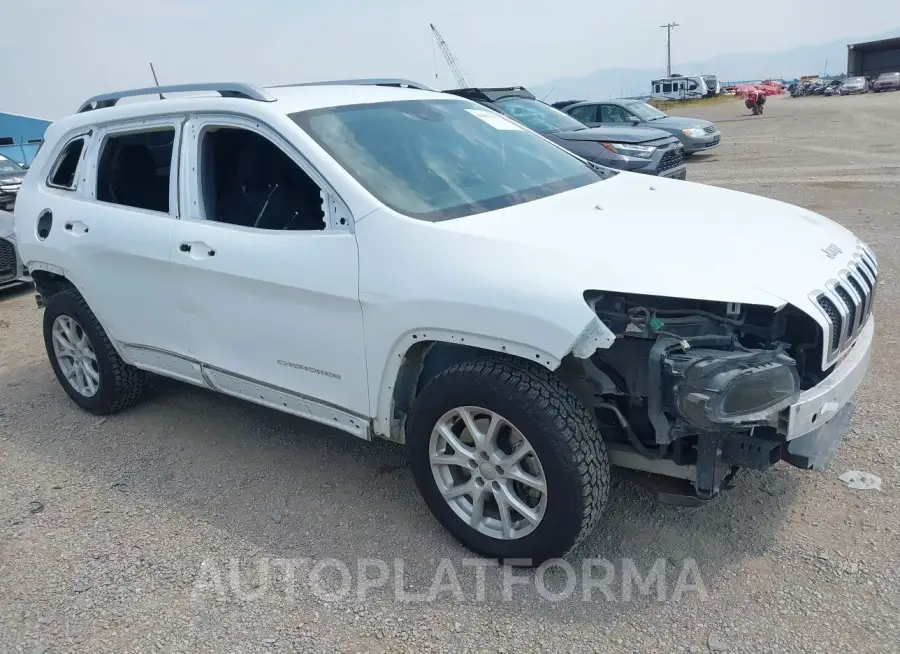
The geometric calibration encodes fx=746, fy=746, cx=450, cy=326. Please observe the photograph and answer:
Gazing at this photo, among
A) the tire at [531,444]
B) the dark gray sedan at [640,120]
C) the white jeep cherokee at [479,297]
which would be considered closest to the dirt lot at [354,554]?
the tire at [531,444]

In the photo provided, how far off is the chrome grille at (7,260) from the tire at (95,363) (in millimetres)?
3942

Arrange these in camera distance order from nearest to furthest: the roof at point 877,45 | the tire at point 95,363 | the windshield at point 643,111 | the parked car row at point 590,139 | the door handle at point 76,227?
the door handle at point 76,227 < the tire at point 95,363 < the parked car row at point 590,139 < the windshield at point 643,111 < the roof at point 877,45

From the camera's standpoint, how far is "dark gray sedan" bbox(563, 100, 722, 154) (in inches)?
639

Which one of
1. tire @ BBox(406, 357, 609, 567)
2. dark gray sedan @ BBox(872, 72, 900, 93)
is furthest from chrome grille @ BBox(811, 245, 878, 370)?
dark gray sedan @ BBox(872, 72, 900, 93)

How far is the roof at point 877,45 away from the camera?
6309cm

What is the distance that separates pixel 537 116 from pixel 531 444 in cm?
1038

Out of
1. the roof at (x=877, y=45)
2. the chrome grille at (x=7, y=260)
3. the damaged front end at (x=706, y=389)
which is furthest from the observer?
the roof at (x=877, y=45)

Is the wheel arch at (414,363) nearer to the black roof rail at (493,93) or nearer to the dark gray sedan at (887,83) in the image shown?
the black roof rail at (493,93)

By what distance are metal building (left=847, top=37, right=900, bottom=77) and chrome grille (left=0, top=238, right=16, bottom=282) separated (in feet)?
233

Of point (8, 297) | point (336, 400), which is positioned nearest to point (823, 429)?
point (336, 400)

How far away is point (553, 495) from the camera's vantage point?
9.24ft

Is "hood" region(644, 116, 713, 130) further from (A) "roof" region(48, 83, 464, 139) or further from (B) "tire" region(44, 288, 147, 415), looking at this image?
(B) "tire" region(44, 288, 147, 415)

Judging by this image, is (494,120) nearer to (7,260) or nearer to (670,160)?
(7,260)

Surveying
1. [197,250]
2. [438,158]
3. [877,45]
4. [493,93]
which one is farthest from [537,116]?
[877,45]
